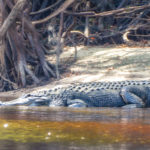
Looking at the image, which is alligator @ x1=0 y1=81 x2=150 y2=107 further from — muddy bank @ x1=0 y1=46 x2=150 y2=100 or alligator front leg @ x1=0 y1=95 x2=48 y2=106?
muddy bank @ x1=0 y1=46 x2=150 y2=100

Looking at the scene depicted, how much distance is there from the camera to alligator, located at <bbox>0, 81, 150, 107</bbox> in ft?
24.0

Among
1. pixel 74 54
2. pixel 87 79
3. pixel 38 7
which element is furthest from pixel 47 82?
pixel 38 7

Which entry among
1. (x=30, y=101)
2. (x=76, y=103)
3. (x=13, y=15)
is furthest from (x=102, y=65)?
(x=30, y=101)

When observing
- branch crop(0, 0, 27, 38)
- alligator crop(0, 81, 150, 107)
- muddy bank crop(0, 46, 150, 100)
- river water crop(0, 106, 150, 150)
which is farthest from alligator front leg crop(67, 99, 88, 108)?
branch crop(0, 0, 27, 38)

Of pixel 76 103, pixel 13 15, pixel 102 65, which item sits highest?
pixel 13 15

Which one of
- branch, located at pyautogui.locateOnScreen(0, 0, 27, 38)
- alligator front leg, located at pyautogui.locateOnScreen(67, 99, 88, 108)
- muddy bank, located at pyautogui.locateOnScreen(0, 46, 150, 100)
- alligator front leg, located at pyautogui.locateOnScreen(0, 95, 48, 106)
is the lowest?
alligator front leg, located at pyautogui.locateOnScreen(67, 99, 88, 108)

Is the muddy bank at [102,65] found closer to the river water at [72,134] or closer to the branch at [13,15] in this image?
the branch at [13,15]

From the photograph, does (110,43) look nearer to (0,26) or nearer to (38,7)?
(38,7)

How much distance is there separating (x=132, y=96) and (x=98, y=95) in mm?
593

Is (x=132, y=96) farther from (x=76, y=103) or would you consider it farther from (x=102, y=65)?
(x=102, y=65)

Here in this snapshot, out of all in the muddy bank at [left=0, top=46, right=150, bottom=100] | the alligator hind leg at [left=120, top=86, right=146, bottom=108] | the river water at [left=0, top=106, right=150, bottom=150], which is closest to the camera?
the river water at [left=0, top=106, right=150, bottom=150]

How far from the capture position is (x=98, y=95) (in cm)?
743

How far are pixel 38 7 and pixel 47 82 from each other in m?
5.63

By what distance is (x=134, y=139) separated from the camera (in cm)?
316
